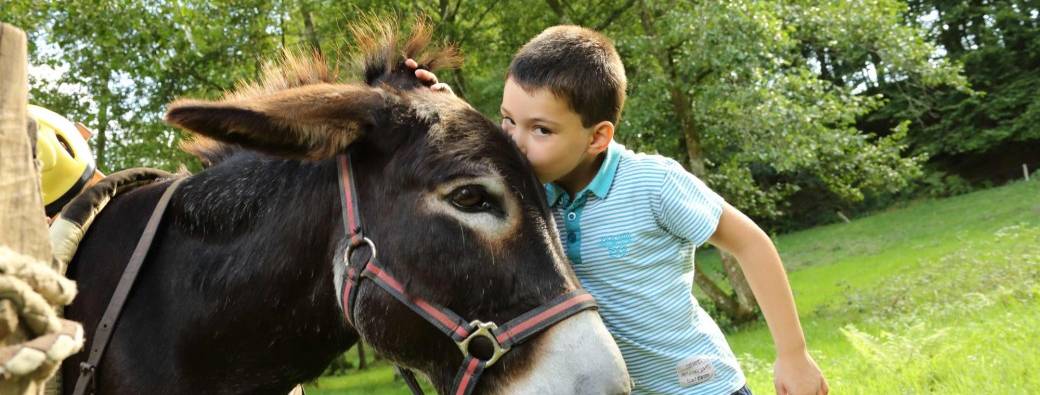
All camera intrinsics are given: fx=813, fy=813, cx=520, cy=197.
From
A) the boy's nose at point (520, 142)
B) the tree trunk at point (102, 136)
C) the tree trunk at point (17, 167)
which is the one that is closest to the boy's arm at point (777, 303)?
the boy's nose at point (520, 142)

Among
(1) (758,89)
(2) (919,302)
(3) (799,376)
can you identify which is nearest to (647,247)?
(3) (799,376)

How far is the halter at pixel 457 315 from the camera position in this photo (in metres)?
2.20

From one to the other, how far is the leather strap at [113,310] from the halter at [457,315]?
74cm

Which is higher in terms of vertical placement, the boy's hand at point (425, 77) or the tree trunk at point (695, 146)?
the boy's hand at point (425, 77)

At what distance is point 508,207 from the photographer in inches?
92.8

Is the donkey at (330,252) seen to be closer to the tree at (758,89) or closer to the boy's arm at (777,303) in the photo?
the boy's arm at (777,303)

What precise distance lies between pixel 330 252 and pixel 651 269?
3.70 feet

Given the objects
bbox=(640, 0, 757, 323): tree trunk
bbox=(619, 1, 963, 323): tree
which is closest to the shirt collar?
bbox=(619, 1, 963, 323): tree

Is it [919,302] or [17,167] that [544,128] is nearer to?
[17,167]

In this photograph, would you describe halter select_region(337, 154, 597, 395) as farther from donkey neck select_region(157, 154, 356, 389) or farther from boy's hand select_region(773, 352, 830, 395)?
boy's hand select_region(773, 352, 830, 395)

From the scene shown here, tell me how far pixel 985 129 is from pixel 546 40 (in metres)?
44.3

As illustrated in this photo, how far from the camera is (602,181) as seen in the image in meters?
2.94

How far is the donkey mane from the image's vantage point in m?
2.89

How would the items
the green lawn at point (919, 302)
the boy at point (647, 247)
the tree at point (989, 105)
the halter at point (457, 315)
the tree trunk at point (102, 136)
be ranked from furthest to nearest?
1. the tree at point (989, 105)
2. the tree trunk at point (102, 136)
3. the green lawn at point (919, 302)
4. the boy at point (647, 247)
5. the halter at point (457, 315)
